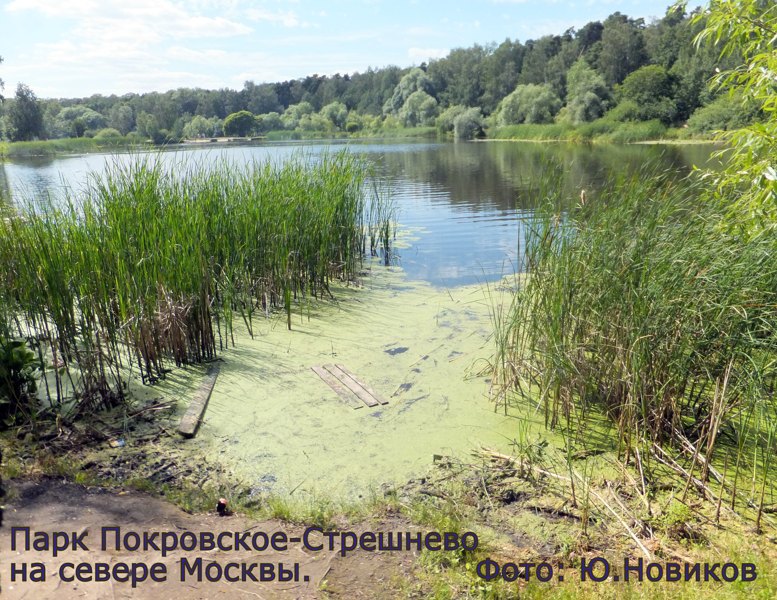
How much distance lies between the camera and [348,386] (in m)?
4.68

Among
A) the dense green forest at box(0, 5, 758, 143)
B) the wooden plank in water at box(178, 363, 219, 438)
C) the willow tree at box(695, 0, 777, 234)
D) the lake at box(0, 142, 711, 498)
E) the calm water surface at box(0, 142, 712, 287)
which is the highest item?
the dense green forest at box(0, 5, 758, 143)

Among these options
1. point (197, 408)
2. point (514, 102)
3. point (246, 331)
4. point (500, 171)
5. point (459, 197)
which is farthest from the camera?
point (514, 102)

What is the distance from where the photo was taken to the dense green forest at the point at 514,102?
34.4 metres

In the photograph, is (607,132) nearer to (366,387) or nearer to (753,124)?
(753,124)

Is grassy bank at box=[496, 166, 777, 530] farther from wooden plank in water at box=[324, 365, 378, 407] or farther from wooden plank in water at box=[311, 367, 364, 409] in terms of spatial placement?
wooden plank in water at box=[311, 367, 364, 409]

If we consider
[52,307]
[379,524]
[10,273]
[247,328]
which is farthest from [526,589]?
[10,273]

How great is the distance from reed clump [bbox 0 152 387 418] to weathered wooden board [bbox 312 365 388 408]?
1081 millimetres

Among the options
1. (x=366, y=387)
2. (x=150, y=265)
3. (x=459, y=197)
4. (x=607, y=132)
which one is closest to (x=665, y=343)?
(x=366, y=387)

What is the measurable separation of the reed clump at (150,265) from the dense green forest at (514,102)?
290cm

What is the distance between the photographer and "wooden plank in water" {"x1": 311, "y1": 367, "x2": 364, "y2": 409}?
443 cm

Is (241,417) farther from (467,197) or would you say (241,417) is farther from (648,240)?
(467,197)

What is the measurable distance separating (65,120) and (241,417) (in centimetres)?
5476

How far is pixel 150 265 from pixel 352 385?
6.08 ft

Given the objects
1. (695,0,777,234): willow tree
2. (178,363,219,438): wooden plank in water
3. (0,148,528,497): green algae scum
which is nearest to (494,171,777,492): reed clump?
(695,0,777,234): willow tree
